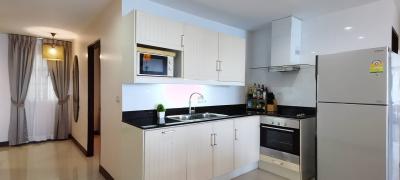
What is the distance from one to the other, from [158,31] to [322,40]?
7.87 ft

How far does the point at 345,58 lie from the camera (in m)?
2.30

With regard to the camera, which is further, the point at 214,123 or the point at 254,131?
the point at 254,131

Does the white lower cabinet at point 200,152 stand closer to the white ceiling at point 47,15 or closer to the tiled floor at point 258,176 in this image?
the tiled floor at point 258,176

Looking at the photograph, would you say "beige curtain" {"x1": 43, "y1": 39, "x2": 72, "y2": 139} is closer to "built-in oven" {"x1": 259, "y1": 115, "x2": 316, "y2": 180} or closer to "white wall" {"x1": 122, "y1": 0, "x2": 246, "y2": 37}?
"white wall" {"x1": 122, "y1": 0, "x2": 246, "y2": 37}

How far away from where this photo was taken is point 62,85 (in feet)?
16.0

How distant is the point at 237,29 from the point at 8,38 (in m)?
4.65

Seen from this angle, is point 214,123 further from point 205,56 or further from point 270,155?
point 270,155

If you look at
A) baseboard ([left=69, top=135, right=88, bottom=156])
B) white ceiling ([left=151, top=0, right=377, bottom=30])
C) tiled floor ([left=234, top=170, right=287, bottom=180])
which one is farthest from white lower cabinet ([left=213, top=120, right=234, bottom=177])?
baseboard ([left=69, top=135, right=88, bottom=156])

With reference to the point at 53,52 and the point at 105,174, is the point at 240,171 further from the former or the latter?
the point at 53,52

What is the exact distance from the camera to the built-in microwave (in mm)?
2195

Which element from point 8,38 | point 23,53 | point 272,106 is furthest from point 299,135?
point 8,38

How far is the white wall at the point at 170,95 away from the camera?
2.49 m

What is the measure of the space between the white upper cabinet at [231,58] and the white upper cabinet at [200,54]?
0.12m

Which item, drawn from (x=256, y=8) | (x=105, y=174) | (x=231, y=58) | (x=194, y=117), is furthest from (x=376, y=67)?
(x=105, y=174)
